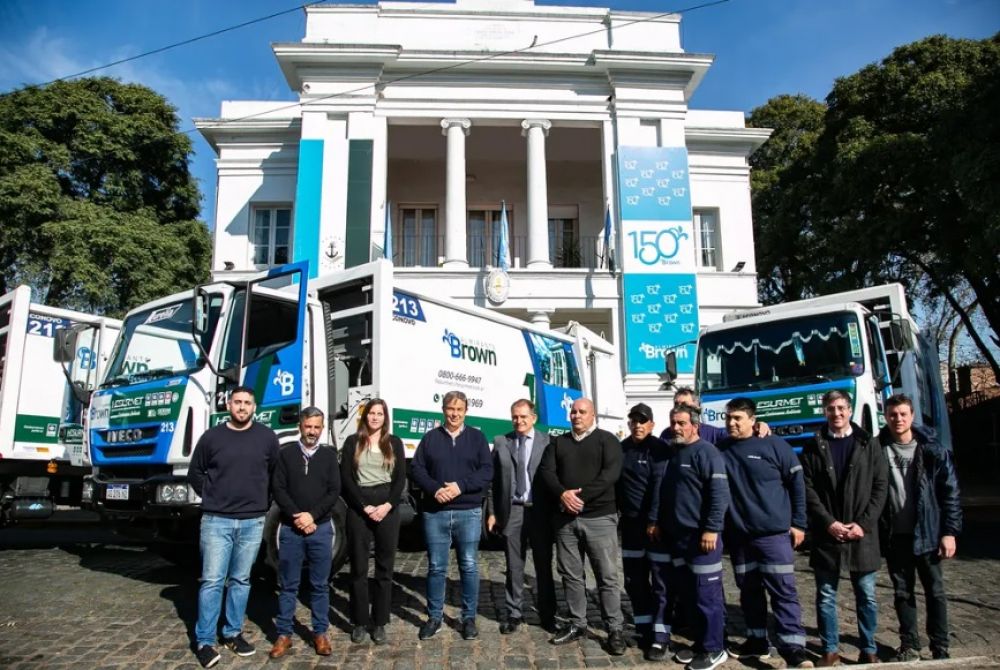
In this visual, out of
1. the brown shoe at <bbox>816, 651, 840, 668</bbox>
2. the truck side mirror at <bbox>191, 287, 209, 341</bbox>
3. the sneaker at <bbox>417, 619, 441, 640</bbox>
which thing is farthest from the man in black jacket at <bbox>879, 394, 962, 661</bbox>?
the truck side mirror at <bbox>191, 287, 209, 341</bbox>

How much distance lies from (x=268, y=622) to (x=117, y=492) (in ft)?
6.50

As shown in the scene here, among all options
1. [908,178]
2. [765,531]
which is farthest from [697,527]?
[908,178]

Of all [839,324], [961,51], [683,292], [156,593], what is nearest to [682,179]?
[683,292]

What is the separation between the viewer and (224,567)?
490 cm

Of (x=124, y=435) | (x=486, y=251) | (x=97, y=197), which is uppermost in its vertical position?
(x=97, y=197)

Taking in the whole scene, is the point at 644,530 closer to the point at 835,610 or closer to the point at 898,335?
the point at 835,610

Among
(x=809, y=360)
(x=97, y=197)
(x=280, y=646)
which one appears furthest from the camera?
(x=97, y=197)

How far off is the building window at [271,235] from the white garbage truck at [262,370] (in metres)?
12.8

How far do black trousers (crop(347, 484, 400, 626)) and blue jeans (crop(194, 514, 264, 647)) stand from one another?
2.27 feet

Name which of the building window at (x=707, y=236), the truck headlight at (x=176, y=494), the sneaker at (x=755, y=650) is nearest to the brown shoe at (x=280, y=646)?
the truck headlight at (x=176, y=494)

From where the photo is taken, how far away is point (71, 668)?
4641 mm

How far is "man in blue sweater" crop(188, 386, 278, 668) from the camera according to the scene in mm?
4848

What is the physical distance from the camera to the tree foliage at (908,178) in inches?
601

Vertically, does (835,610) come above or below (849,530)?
below
